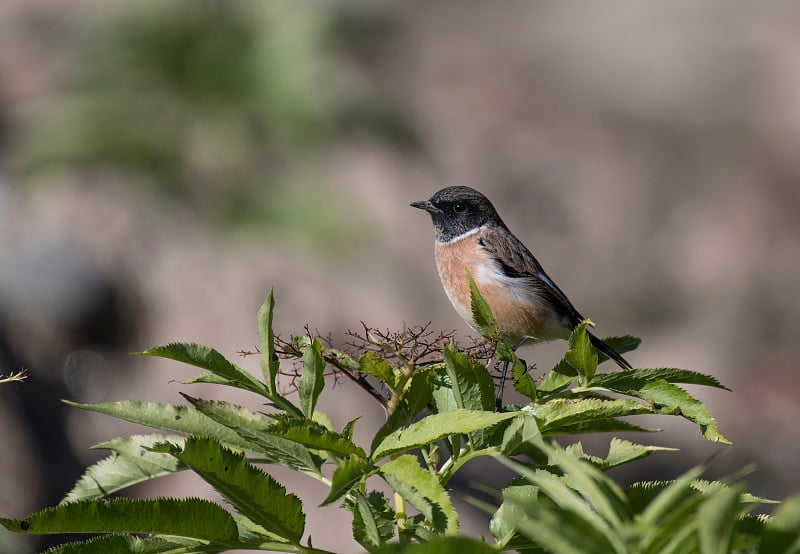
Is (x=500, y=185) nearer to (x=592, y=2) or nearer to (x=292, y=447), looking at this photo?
(x=592, y=2)

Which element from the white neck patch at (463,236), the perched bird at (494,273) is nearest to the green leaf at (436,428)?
the perched bird at (494,273)

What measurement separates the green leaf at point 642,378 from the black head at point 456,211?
9.80 feet

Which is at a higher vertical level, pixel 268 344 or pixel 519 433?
pixel 268 344

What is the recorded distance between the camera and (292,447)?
161 centimetres

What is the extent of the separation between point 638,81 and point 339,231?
596cm

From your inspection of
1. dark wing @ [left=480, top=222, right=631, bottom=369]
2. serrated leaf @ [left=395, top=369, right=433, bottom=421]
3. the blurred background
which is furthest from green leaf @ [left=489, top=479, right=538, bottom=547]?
the blurred background

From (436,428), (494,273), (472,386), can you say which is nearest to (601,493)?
(436,428)

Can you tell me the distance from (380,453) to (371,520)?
0.13 meters

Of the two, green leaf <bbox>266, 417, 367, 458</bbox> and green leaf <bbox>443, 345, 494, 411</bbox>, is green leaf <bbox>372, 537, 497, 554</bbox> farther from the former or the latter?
green leaf <bbox>443, 345, 494, 411</bbox>

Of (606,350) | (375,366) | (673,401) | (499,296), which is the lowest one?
(499,296)

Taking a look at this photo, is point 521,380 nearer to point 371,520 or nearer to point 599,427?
point 599,427

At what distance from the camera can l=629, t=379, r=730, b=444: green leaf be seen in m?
1.69

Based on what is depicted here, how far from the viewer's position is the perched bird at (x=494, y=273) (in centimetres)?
433

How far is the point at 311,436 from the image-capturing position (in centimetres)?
Answer: 148
